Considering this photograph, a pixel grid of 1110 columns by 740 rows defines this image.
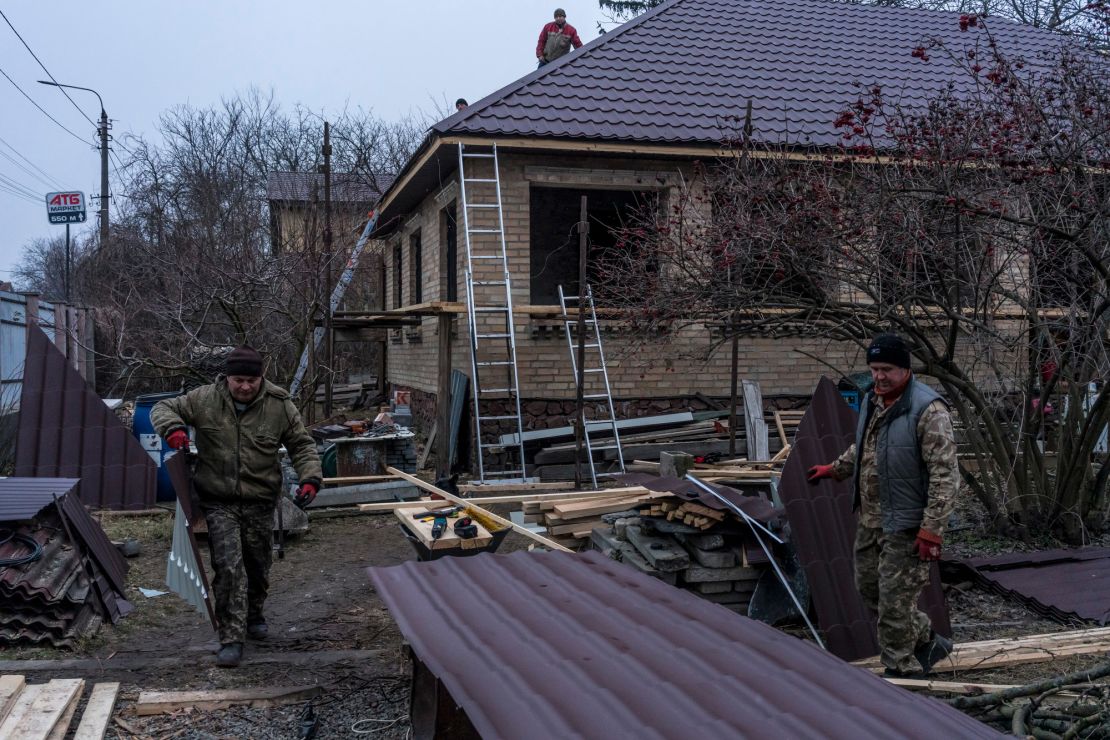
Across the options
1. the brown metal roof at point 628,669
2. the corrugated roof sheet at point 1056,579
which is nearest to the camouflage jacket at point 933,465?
the brown metal roof at point 628,669

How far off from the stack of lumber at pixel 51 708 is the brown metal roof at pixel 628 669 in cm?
143

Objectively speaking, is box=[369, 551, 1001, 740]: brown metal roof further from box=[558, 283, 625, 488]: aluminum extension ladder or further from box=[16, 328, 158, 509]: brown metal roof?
box=[558, 283, 625, 488]: aluminum extension ladder

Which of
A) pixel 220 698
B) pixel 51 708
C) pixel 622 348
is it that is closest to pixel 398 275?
pixel 622 348

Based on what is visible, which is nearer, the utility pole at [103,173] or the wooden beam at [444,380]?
the wooden beam at [444,380]

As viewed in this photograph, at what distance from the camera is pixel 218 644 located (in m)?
5.59

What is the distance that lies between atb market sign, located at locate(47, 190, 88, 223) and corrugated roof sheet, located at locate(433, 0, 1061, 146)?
15.0 meters

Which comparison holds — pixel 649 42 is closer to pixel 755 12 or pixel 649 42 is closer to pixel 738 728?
pixel 755 12

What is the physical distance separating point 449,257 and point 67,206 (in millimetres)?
13708

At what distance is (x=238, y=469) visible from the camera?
17.9 ft

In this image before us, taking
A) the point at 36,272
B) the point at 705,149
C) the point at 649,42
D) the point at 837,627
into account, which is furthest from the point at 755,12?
the point at 36,272

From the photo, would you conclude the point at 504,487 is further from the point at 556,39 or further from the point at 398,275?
the point at 398,275

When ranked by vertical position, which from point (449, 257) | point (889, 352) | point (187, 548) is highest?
point (449, 257)

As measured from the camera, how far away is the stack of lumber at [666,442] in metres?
11.1

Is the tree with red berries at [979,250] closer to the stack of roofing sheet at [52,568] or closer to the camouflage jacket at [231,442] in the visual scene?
the camouflage jacket at [231,442]
